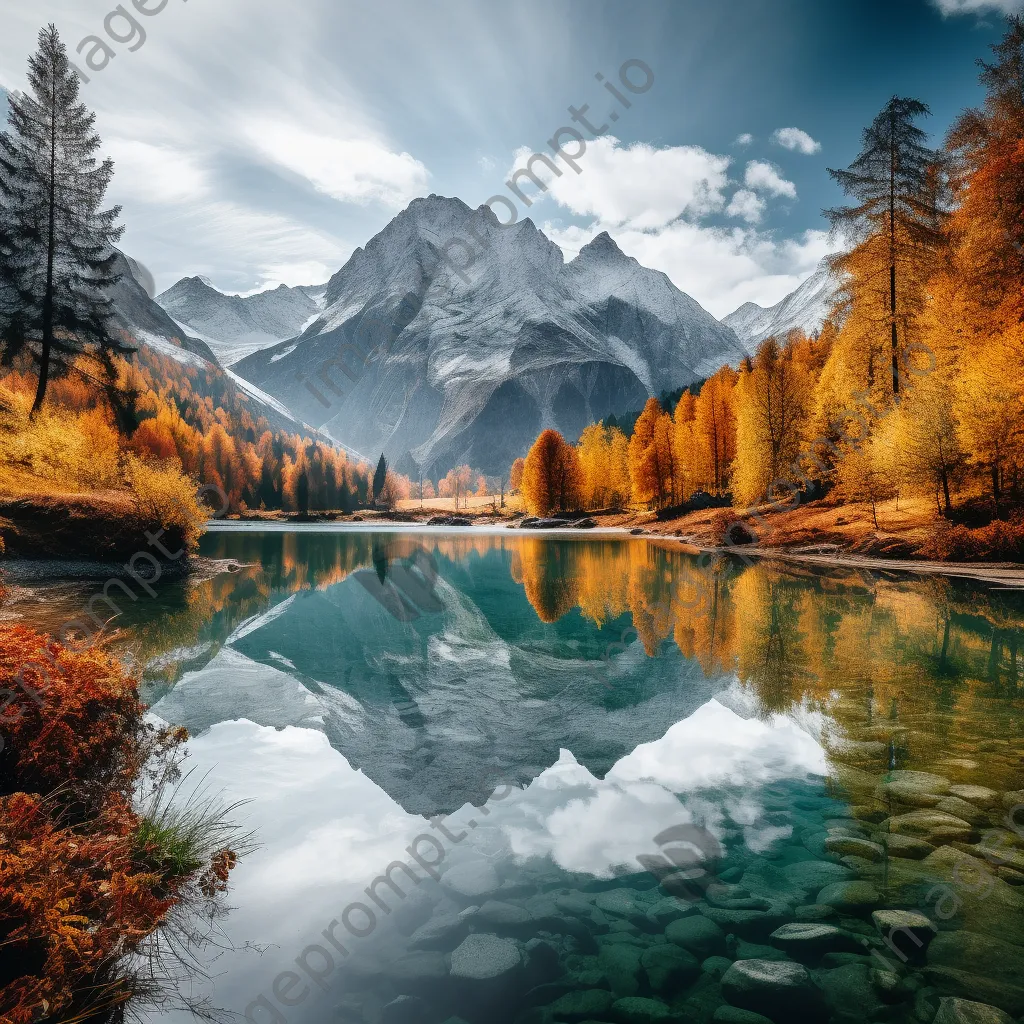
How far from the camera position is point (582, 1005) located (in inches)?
193

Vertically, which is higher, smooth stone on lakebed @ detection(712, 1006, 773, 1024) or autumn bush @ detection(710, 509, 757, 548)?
autumn bush @ detection(710, 509, 757, 548)

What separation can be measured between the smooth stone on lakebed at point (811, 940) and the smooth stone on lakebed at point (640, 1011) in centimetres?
151

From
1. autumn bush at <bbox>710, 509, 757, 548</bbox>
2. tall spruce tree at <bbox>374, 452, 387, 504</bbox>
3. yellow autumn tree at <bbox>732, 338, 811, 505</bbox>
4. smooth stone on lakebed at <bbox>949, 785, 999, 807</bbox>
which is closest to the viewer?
smooth stone on lakebed at <bbox>949, 785, 999, 807</bbox>

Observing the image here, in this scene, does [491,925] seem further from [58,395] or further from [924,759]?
[58,395]

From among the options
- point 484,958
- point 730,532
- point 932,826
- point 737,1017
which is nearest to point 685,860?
point 737,1017

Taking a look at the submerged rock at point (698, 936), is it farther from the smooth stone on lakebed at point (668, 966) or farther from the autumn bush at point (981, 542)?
the autumn bush at point (981, 542)

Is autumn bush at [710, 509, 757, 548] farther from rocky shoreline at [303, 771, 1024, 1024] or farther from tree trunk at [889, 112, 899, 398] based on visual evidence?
rocky shoreline at [303, 771, 1024, 1024]

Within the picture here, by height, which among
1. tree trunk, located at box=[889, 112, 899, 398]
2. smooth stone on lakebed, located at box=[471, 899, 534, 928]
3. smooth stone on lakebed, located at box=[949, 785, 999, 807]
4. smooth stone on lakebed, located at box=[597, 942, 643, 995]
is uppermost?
tree trunk, located at box=[889, 112, 899, 398]

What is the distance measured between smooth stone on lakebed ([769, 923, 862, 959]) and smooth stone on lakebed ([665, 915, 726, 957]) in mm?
544

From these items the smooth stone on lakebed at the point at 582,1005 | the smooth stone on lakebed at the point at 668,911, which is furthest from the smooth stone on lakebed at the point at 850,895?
the smooth stone on lakebed at the point at 582,1005

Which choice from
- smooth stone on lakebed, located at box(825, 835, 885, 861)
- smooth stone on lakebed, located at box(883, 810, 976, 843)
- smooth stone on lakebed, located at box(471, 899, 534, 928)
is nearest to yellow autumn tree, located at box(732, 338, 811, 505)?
smooth stone on lakebed, located at box(883, 810, 976, 843)

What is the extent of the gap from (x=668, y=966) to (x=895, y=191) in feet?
142

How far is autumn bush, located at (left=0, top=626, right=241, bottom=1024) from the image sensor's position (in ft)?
13.7

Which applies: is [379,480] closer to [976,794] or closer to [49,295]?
[49,295]
